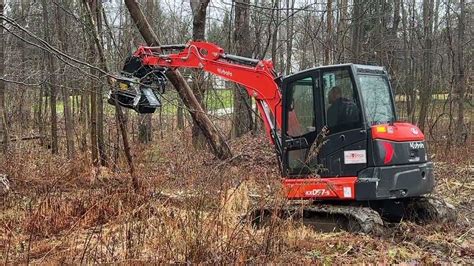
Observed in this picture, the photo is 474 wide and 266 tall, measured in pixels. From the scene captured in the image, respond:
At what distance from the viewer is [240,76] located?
8734 mm

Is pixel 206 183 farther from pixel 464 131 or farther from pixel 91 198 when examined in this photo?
pixel 464 131

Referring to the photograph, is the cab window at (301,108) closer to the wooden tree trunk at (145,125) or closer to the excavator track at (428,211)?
the excavator track at (428,211)

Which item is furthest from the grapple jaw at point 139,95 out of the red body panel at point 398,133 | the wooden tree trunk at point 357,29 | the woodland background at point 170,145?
the wooden tree trunk at point 357,29

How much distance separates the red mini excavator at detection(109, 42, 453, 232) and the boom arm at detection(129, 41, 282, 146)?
23mm

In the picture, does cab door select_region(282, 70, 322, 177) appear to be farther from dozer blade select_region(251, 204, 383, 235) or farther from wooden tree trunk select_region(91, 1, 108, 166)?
wooden tree trunk select_region(91, 1, 108, 166)

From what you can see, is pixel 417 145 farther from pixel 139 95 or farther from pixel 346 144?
pixel 139 95

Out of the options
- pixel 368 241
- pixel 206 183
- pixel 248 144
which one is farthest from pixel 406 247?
pixel 248 144

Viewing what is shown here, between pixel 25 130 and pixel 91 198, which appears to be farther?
pixel 25 130

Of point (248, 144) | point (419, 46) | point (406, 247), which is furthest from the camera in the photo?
point (419, 46)

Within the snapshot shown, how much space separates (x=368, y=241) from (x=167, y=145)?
9844mm

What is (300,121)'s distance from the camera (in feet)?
26.1

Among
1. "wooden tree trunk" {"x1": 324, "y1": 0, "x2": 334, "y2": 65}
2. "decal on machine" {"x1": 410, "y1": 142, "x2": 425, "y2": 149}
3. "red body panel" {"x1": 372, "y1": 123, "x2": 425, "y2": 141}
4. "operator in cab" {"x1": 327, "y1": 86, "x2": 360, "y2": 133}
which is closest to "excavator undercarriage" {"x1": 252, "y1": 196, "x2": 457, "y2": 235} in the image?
"decal on machine" {"x1": 410, "y1": 142, "x2": 425, "y2": 149}

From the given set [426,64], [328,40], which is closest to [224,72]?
[328,40]

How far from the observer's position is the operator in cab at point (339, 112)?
297 inches
